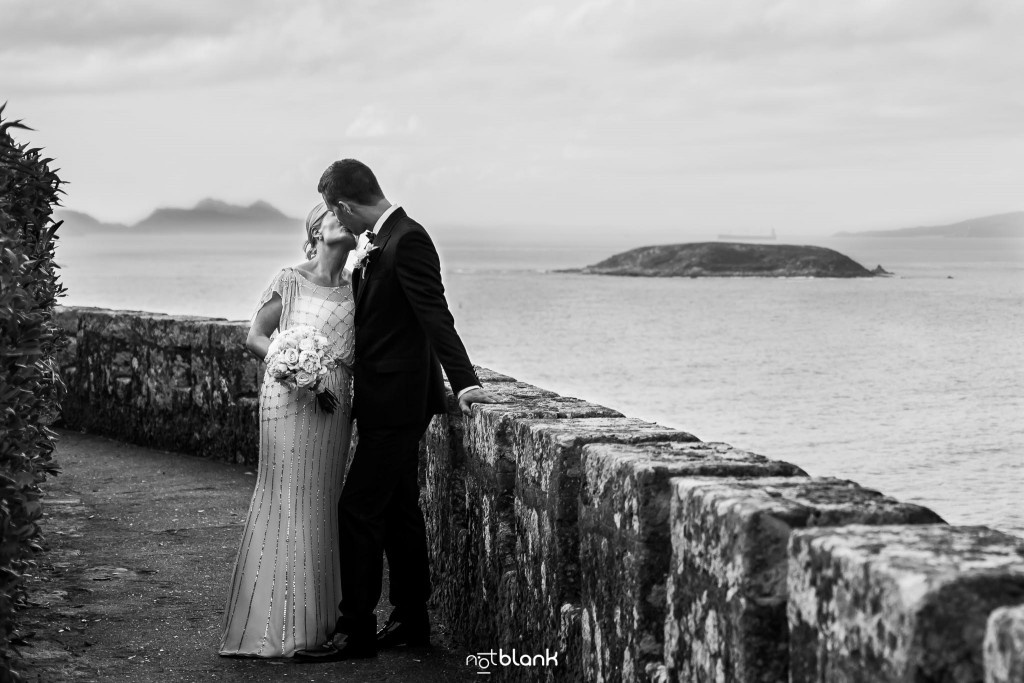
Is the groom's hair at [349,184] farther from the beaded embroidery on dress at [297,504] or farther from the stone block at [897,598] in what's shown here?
the stone block at [897,598]

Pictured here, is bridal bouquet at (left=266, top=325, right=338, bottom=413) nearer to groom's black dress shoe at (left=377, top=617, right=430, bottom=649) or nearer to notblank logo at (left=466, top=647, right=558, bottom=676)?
groom's black dress shoe at (left=377, top=617, right=430, bottom=649)

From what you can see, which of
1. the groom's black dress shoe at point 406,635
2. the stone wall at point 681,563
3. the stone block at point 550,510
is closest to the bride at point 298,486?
the groom's black dress shoe at point 406,635

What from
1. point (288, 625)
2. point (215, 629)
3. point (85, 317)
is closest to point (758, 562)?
point (288, 625)

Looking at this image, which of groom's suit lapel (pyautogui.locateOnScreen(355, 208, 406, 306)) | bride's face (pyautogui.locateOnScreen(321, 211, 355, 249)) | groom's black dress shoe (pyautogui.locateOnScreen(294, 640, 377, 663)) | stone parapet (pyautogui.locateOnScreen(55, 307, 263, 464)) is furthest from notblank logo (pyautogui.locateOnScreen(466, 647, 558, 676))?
stone parapet (pyautogui.locateOnScreen(55, 307, 263, 464))

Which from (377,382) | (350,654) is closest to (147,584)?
(350,654)

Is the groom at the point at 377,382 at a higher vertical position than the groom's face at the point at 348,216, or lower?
lower

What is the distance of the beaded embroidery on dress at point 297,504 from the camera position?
5.18 m

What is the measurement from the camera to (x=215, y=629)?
5.47 metres

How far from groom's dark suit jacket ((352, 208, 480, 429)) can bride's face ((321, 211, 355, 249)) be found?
13.3 inches

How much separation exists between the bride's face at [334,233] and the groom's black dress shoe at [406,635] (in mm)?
1648

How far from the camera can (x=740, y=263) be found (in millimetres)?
120375

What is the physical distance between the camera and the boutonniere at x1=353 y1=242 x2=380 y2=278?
499 centimetres

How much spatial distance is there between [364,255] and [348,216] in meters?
0.18

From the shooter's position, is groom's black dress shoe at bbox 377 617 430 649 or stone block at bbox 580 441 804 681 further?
groom's black dress shoe at bbox 377 617 430 649
